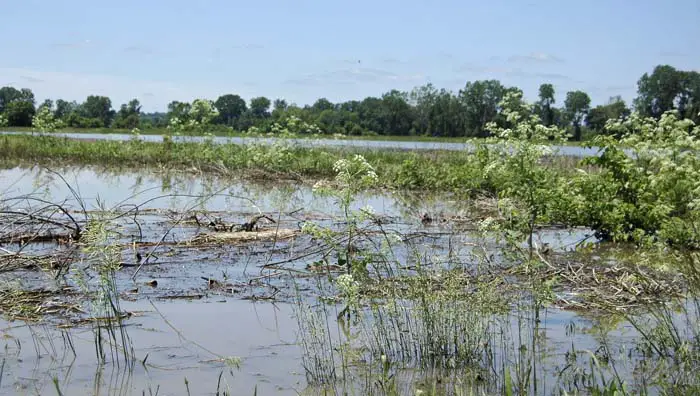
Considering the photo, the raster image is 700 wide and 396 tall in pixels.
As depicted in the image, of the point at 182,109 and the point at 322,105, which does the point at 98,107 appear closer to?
the point at 322,105

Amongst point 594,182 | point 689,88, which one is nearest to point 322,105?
point 689,88

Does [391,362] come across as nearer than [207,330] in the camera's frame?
Yes

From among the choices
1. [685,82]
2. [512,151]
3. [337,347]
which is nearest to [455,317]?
[337,347]

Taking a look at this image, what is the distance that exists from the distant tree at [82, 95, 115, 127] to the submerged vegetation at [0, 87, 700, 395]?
8277cm

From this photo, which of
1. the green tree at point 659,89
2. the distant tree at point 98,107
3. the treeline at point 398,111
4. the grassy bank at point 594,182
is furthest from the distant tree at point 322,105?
the grassy bank at point 594,182

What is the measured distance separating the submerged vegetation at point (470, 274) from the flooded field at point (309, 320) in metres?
0.03

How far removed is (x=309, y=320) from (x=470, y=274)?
9.43 ft

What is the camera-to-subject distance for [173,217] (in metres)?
12.8

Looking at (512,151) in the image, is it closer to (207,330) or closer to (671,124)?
(671,124)

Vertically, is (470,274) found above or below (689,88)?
below

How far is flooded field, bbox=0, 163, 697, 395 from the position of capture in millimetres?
5730

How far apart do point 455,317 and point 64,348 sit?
3.10m

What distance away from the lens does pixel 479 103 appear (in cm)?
8062

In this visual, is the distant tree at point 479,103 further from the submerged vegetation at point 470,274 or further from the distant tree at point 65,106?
→ the submerged vegetation at point 470,274
